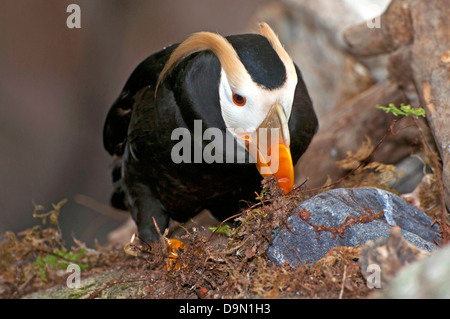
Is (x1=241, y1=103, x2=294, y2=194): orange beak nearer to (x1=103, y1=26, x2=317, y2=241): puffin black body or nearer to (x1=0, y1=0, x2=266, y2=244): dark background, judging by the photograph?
(x1=103, y1=26, x2=317, y2=241): puffin black body

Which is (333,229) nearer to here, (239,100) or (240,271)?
(240,271)

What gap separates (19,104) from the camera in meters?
5.96

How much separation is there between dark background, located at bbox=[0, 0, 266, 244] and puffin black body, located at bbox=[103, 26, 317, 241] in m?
2.91

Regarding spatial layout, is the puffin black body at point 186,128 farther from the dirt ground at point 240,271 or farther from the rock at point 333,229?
the rock at point 333,229

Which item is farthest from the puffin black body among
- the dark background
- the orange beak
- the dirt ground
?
the dark background

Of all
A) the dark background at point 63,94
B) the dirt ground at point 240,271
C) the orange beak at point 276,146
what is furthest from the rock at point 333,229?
the dark background at point 63,94

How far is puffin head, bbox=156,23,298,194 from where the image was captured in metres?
2.18

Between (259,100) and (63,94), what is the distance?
4.78 meters

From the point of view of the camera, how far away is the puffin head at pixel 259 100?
7.16ft

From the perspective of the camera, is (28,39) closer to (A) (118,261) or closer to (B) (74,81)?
(B) (74,81)

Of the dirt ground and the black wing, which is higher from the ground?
the black wing

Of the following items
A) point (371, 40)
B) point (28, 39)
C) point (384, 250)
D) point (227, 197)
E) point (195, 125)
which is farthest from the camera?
point (28, 39)
